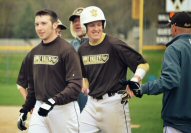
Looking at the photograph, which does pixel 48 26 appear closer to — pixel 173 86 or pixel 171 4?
pixel 173 86

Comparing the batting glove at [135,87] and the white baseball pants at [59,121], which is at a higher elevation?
the batting glove at [135,87]

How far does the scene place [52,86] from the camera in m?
5.91

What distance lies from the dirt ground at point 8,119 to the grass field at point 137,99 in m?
1.61

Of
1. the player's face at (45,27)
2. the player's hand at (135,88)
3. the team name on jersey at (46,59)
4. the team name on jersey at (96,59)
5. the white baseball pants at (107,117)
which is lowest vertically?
the white baseball pants at (107,117)

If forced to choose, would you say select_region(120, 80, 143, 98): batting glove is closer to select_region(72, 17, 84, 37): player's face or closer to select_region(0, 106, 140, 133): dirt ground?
select_region(72, 17, 84, 37): player's face

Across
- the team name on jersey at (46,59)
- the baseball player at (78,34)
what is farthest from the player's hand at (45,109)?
the baseball player at (78,34)

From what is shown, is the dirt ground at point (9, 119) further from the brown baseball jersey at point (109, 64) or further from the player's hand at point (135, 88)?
the player's hand at point (135, 88)

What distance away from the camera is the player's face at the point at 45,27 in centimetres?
599

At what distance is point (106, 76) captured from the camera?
6.41m

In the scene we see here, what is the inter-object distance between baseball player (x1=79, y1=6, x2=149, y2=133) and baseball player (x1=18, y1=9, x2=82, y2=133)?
49cm

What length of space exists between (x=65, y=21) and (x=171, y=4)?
463 inches

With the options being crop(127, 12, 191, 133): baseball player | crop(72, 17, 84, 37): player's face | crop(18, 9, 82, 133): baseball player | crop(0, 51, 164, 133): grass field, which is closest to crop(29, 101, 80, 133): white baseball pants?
crop(18, 9, 82, 133): baseball player

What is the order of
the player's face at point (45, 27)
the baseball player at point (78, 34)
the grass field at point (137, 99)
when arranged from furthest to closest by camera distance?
1. the grass field at point (137, 99)
2. the baseball player at point (78, 34)
3. the player's face at point (45, 27)

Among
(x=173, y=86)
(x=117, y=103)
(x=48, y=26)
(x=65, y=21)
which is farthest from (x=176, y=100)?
(x=65, y=21)
